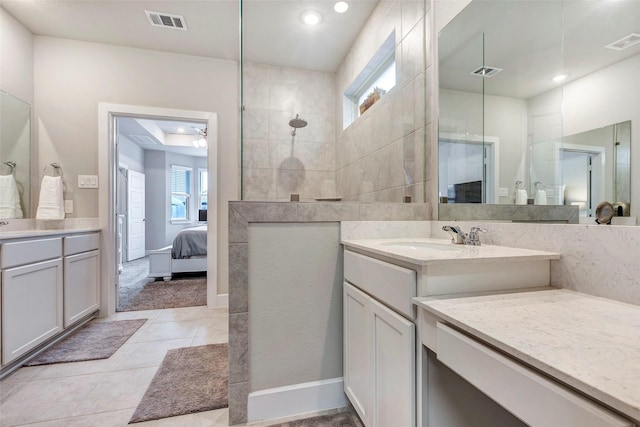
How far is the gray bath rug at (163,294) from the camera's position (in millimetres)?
3012

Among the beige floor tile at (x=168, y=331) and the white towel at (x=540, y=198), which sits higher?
the white towel at (x=540, y=198)

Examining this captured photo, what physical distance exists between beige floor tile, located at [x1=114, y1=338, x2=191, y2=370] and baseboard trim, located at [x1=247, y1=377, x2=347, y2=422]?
3.19 ft

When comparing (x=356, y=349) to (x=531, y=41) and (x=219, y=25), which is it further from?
(x=219, y=25)

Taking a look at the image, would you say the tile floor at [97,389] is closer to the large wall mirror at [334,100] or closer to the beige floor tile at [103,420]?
the beige floor tile at [103,420]

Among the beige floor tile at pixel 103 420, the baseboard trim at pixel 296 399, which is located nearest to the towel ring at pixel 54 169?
the beige floor tile at pixel 103 420

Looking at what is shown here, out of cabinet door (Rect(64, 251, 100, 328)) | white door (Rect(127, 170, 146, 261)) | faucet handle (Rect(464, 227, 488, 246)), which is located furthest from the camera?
white door (Rect(127, 170, 146, 261))

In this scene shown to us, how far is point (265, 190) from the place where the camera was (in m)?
1.65

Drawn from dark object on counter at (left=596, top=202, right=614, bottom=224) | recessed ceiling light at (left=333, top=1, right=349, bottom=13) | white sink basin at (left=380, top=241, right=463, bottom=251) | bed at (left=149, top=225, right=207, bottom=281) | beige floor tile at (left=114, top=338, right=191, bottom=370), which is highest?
recessed ceiling light at (left=333, top=1, right=349, bottom=13)

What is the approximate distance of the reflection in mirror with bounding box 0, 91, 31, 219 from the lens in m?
2.28

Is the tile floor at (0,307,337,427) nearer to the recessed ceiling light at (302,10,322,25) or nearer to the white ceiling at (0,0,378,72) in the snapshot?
the white ceiling at (0,0,378,72)

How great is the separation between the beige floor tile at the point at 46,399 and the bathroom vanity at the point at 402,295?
1543mm

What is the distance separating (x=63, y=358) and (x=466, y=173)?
2.91 meters

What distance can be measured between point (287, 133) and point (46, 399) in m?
2.12

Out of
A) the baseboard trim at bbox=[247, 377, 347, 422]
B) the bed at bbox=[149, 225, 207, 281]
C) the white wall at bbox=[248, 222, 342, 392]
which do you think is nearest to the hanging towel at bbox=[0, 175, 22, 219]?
the bed at bbox=[149, 225, 207, 281]
